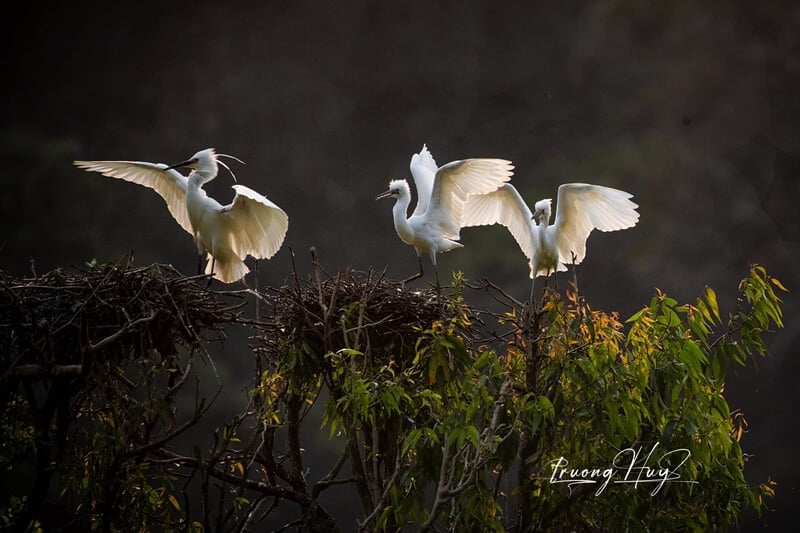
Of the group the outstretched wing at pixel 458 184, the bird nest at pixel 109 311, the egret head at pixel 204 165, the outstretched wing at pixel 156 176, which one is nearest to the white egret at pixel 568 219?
the outstretched wing at pixel 458 184

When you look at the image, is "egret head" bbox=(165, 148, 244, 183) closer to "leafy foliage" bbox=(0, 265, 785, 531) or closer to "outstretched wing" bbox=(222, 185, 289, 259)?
"outstretched wing" bbox=(222, 185, 289, 259)

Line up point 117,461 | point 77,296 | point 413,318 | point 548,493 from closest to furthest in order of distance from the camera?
point 117,461 → point 548,493 → point 77,296 → point 413,318

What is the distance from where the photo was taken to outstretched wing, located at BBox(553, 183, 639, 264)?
190 inches

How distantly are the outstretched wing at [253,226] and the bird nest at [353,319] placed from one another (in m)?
0.43

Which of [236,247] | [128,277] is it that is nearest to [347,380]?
[128,277]

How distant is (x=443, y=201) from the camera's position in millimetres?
4797

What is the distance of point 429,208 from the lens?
4785 mm

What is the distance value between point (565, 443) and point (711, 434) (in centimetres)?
48

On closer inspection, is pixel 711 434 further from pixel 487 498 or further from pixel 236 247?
pixel 236 247

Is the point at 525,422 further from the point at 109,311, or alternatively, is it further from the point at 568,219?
the point at 568,219

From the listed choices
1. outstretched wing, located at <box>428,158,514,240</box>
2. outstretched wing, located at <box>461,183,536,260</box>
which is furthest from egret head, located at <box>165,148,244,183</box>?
outstretched wing, located at <box>461,183,536,260</box>

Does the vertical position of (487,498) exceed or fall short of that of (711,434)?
it falls short

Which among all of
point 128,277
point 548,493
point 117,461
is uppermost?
point 128,277

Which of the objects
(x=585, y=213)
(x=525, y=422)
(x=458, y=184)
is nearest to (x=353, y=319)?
(x=525, y=422)
